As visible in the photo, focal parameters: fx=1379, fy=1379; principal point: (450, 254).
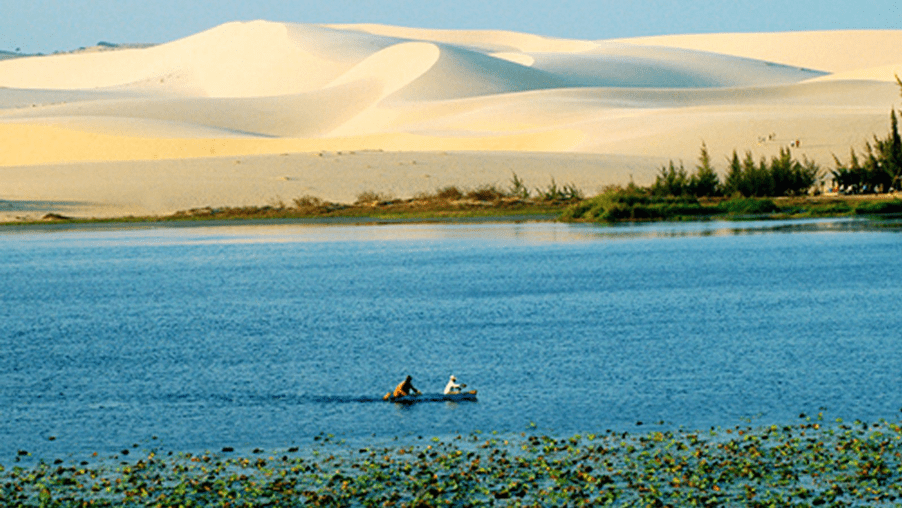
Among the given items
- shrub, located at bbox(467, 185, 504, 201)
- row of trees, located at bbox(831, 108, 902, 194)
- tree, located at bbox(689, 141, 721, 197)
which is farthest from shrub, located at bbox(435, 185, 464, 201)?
row of trees, located at bbox(831, 108, 902, 194)

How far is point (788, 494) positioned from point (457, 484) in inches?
102

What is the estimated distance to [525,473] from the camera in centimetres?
1145

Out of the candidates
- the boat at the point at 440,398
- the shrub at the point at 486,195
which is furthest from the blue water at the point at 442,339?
the shrub at the point at 486,195

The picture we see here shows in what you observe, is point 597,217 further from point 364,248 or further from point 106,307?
point 106,307

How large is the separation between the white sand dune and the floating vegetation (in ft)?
142

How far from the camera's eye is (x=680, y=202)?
4875 cm

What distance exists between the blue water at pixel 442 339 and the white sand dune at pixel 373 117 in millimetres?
24352

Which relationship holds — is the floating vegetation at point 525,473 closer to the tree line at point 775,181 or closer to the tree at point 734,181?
the tree line at point 775,181

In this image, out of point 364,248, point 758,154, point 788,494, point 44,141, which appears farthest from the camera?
point 44,141

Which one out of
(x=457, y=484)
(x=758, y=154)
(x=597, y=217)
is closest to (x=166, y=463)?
(x=457, y=484)

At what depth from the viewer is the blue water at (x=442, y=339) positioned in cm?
1398

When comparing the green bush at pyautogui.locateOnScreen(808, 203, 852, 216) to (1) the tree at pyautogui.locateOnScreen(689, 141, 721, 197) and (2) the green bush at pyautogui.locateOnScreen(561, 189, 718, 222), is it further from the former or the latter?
(1) the tree at pyautogui.locateOnScreen(689, 141, 721, 197)

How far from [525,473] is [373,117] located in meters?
102

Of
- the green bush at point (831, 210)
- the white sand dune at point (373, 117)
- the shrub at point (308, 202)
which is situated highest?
the white sand dune at point (373, 117)
